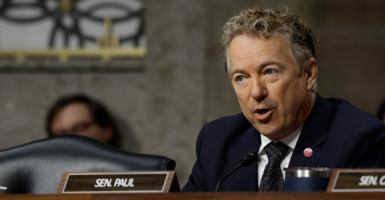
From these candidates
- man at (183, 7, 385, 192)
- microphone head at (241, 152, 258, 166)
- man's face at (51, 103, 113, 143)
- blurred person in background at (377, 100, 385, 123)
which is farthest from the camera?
A: blurred person in background at (377, 100, 385, 123)

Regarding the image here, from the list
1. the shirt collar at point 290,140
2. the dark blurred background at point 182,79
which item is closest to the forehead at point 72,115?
the dark blurred background at point 182,79

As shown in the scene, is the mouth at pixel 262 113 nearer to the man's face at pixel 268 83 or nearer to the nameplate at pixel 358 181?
the man's face at pixel 268 83

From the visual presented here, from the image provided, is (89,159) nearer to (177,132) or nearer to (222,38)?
(222,38)

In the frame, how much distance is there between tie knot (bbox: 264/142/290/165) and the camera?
6.00 ft

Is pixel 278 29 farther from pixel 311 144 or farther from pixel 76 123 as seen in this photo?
pixel 76 123

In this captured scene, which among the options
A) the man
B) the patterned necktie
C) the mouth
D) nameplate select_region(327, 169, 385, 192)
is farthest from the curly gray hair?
nameplate select_region(327, 169, 385, 192)

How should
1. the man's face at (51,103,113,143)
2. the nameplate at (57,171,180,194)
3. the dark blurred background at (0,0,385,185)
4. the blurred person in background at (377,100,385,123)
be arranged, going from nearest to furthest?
the nameplate at (57,171,180,194) < the man's face at (51,103,113,143) < the blurred person in background at (377,100,385,123) < the dark blurred background at (0,0,385,185)

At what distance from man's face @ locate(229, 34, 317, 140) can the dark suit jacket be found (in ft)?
0.35

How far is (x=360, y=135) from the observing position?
1.70 metres

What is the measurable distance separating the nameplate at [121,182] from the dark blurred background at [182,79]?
2608mm

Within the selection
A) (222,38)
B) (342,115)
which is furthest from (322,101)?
(222,38)

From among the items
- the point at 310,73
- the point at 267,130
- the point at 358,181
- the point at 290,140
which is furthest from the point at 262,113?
the point at 358,181

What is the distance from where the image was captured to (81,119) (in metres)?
3.55

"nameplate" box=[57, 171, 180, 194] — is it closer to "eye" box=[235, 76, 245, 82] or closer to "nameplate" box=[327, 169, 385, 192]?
"nameplate" box=[327, 169, 385, 192]
